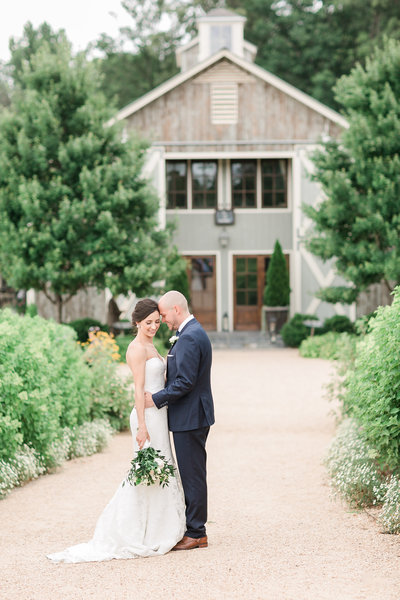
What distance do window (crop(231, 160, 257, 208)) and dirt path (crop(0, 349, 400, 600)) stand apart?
1544cm

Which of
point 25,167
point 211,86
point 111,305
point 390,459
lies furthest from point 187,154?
point 390,459

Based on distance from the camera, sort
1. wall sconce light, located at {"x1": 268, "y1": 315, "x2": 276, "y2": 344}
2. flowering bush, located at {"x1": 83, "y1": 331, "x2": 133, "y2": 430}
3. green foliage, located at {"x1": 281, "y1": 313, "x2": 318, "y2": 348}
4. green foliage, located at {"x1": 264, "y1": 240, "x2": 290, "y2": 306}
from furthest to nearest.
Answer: green foliage, located at {"x1": 264, "y1": 240, "x2": 290, "y2": 306}
wall sconce light, located at {"x1": 268, "y1": 315, "x2": 276, "y2": 344}
green foliage, located at {"x1": 281, "y1": 313, "x2": 318, "y2": 348}
flowering bush, located at {"x1": 83, "y1": 331, "x2": 133, "y2": 430}

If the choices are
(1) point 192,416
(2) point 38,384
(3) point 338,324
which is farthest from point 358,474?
(3) point 338,324

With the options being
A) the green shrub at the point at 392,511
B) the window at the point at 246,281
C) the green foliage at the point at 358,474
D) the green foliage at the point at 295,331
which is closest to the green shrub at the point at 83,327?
the green foliage at the point at 295,331

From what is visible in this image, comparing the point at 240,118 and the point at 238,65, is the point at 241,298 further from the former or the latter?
the point at 238,65

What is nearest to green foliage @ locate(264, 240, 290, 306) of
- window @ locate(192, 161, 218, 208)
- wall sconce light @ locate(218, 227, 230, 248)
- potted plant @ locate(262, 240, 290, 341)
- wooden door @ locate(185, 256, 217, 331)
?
potted plant @ locate(262, 240, 290, 341)

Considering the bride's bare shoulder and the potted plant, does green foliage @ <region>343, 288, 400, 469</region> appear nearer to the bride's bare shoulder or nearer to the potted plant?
the bride's bare shoulder

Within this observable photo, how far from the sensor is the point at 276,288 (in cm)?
2288

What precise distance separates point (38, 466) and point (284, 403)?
5685 millimetres

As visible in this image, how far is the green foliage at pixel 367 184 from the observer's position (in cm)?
1717

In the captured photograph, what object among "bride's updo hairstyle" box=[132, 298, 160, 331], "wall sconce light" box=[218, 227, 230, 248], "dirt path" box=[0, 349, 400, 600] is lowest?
"dirt path" box=[0, 349, 400, 600]

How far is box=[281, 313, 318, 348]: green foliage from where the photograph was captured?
847 inches

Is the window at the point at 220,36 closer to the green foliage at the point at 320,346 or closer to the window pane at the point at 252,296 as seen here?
the window pane at the point at 252,296

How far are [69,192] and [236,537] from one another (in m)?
12.9
